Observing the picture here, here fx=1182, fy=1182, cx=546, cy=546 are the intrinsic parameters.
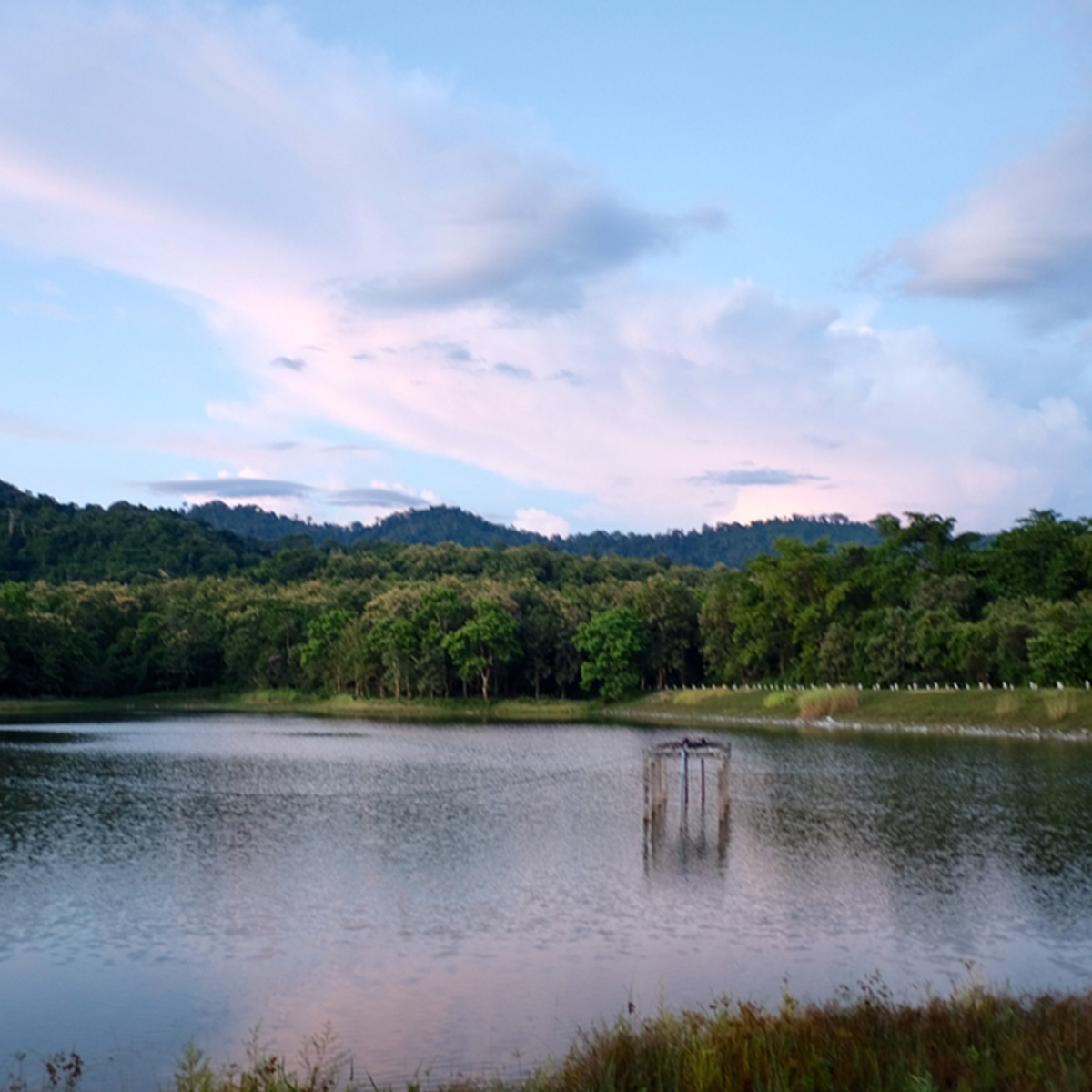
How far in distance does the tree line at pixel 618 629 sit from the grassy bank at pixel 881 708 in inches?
173

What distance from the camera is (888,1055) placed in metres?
11.6

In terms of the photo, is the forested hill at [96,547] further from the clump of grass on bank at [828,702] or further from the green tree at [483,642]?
the clump of grass on bank at [828,702]

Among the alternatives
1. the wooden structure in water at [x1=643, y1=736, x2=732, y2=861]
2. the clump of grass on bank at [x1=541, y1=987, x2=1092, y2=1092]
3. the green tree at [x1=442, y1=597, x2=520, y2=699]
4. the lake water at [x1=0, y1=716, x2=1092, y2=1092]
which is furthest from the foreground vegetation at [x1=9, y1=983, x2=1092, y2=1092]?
the green tree at [x1=442, y1=597, x2=520, y2=699]

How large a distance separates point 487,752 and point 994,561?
52992 mm

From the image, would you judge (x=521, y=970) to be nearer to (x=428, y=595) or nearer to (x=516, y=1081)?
(x=516, y=1081)

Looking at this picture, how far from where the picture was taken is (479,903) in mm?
22531

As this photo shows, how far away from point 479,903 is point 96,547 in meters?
174

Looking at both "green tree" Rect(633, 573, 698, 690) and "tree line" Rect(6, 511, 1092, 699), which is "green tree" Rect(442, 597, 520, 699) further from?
"green tree" Rect(633, 573, 698, 690)

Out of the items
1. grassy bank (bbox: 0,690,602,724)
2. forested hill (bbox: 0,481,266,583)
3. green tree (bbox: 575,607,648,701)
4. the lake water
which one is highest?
forested hill (bbox: 0,481,266,583)

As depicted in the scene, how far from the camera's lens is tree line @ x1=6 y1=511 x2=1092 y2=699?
3199 inches

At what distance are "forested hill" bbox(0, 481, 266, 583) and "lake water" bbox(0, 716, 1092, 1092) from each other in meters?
139

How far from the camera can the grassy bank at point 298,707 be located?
9400cm

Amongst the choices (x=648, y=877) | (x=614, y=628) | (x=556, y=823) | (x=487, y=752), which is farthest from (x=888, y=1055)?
(x=614, y=628)

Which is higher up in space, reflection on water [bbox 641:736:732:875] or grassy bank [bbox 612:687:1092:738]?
grassy bank [bbox 612:687:1092:738]
